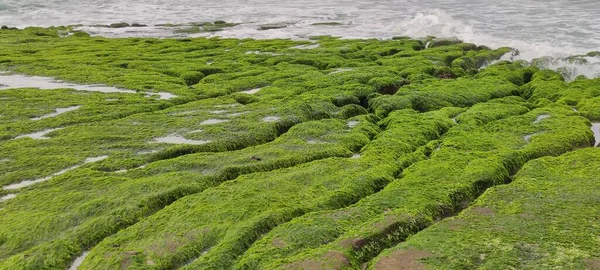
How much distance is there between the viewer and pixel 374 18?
3906 cm

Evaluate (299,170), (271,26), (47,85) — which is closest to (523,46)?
(271,26)

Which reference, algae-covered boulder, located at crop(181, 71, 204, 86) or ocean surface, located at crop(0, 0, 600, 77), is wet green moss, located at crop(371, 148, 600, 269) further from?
ocean surface, located at crop(0, 0, 600, 77)

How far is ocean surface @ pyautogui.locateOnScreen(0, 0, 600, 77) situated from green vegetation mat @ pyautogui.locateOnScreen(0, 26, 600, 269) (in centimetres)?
1017

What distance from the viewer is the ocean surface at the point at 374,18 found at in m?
27.0

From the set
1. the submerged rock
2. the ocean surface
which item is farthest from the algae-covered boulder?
the submerged rock

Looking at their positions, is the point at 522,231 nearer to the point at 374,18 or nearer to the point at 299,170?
the point at 299,170

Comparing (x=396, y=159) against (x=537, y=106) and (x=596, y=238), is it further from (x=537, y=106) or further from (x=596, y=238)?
(x=537, y=106)

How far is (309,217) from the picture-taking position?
24.2 ft

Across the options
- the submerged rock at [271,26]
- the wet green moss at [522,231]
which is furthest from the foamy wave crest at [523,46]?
the wet green moss at [522,231]

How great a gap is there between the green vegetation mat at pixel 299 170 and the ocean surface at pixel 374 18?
10.2 m

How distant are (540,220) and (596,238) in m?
0.72

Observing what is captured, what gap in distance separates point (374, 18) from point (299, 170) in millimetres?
31865

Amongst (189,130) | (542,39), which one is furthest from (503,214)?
(542,39)

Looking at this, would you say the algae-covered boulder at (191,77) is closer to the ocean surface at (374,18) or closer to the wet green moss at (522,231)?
the wet green moss at (522,231)
